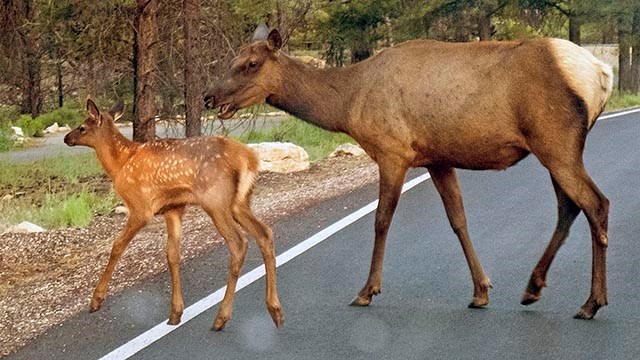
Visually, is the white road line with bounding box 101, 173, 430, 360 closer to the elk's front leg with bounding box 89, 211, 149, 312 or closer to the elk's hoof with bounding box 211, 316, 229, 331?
the elk's hoof with bounding box 211, 316, 229, 331

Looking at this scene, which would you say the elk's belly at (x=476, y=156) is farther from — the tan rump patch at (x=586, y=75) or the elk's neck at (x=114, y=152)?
the elk's neck at (x=114, y=152)

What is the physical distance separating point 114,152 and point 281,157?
8148mm

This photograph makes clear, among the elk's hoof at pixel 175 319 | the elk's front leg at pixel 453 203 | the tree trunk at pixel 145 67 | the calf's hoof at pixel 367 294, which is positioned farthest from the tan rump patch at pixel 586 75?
the tree trunk at pixel 145 67

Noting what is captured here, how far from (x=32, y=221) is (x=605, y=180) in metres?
6.60

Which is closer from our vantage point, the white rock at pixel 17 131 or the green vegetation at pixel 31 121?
the green vegetation at pixel 31 121

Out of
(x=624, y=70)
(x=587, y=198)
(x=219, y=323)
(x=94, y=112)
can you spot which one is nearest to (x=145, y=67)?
(x=94, y=112)

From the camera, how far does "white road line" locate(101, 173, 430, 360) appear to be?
7.26 m

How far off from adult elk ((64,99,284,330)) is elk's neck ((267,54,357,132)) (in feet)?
2.80

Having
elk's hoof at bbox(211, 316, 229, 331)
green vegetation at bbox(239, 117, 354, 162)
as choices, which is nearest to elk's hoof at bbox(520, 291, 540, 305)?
elk's hoof at bbox(211, 316, 229, 331)

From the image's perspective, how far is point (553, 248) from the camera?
8148mm

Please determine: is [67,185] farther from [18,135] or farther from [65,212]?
[18,135]

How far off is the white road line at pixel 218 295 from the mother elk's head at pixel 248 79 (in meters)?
1.31

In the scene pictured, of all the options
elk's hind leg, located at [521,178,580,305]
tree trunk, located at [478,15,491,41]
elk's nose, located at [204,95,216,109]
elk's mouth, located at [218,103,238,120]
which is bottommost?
tree trunk, located at [478,15,491,41]

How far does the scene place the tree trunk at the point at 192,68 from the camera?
16656 millimetres
